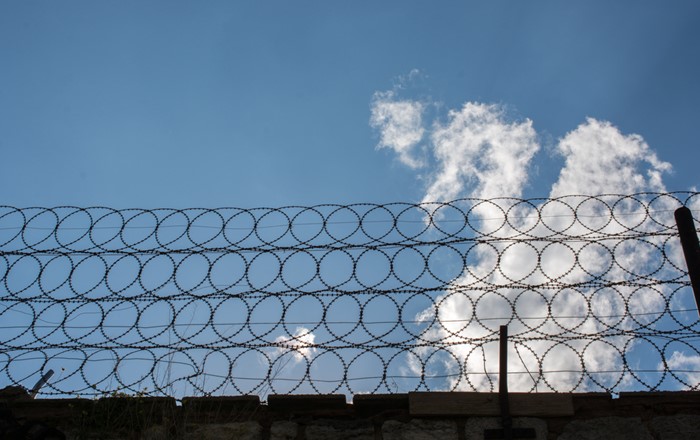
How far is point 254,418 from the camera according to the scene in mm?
4586

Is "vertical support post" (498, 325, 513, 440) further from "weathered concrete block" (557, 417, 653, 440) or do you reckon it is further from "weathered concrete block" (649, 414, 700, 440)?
"weathered concrete block" (649, 414, 700, 440)

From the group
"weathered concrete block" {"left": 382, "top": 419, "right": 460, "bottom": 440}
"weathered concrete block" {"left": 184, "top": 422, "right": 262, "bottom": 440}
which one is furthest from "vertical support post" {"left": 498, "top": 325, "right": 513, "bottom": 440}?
"weathered concrete block" {"left": 184, "top": 422, "right": 262, "bottom": 440}

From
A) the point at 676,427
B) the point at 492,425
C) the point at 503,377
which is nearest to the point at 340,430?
the point at 492,425

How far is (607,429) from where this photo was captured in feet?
14.5

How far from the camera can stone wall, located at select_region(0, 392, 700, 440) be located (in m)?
4.44

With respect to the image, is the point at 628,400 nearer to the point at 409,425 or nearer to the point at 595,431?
the point at 595,431

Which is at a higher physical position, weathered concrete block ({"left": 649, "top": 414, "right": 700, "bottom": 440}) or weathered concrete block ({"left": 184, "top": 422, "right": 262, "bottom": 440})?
weathered concrete block ({"left": 649, "top": 414, "right": 700, "bottom": 440})

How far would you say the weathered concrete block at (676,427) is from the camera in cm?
437

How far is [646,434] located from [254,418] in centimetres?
246

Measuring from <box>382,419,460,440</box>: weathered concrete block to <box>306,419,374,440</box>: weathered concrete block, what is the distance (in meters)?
0.11

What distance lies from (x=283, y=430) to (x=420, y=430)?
87 centimetres

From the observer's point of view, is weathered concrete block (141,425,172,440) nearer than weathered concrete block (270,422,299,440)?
Yes

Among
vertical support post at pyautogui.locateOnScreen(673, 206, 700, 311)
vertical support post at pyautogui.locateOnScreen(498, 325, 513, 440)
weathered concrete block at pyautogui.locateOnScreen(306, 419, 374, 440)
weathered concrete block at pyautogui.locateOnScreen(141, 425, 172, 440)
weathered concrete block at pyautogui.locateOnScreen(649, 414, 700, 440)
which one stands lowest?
weathered concrete block at pyautogui.locateOnScreen(141, 425, 172, 440)

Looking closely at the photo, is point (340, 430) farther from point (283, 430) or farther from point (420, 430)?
→ point (420, 430)
